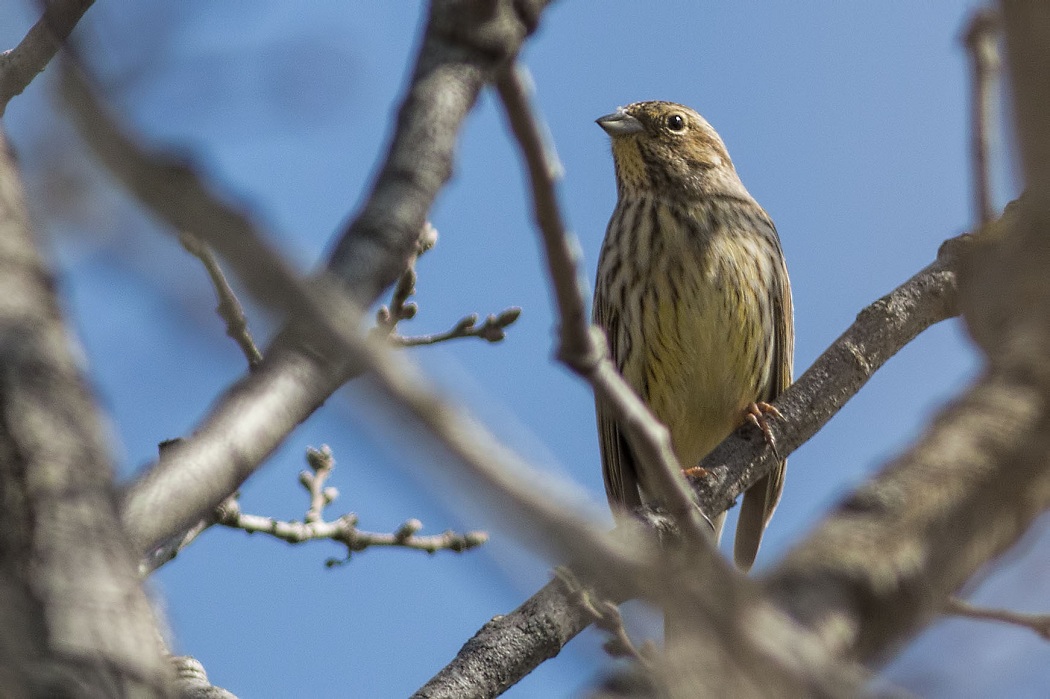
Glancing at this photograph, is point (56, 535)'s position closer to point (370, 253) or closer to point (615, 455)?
point (370, 253)

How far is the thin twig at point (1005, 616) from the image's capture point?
2.35 meters

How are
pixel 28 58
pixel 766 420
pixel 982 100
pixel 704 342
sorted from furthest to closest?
pixel 704 342 < pixel 766 420 < pixel 28 58 < pixel 982 100

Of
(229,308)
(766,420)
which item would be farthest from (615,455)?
(229,308)

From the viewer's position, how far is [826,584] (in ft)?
4.96

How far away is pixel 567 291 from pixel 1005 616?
128 cm

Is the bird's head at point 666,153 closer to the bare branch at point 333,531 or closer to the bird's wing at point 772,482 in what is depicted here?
the bird's wing at point 772,482

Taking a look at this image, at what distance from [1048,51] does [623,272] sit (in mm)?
4728

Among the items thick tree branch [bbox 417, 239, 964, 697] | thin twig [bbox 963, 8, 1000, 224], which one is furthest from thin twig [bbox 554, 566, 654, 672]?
thick tree branch [bbox 417, 239, 964, 697]

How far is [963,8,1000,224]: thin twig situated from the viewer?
7.13 ft

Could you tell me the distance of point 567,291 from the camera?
194 centimetres

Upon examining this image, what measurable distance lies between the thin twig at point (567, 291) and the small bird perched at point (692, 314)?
3.56 metres

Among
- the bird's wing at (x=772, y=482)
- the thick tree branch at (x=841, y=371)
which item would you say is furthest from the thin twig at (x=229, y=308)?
the bird's wing at (x=772, y=482)

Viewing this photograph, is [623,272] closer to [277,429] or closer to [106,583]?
[277,429]

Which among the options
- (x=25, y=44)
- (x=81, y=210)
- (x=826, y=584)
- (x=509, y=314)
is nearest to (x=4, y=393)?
(x=81, y=210)
